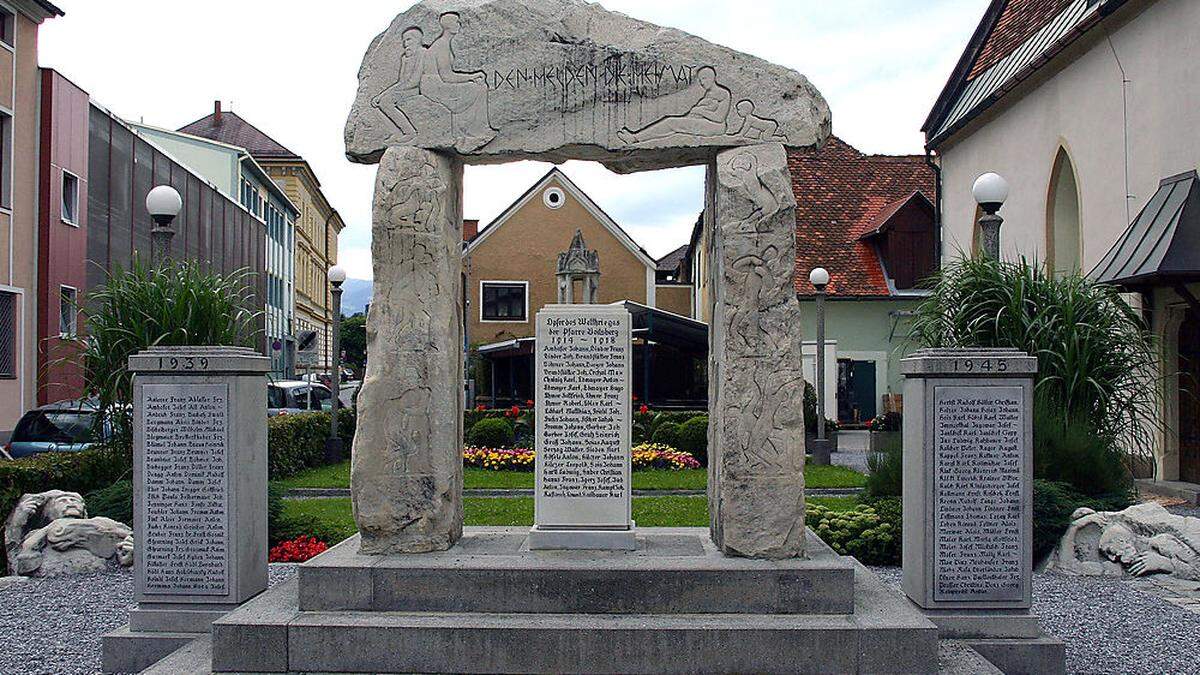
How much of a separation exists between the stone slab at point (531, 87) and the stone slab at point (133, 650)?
10.6ft

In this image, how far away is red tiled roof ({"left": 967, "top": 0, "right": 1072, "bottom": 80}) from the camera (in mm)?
20438

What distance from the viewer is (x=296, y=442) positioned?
18.0 metres

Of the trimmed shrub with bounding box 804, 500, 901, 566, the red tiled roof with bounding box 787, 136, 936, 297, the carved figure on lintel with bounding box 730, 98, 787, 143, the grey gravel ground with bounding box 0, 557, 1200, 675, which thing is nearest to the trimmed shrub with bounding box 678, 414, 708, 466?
the trimmed shrub with bounding box 804, 500, 901, 566

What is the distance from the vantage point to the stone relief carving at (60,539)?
30.5 feet

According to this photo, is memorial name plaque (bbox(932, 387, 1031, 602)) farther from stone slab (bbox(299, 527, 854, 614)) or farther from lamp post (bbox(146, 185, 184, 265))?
lamp post (bbox(146, 185, 184, 265))

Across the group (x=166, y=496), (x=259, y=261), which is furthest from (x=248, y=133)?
(x=166, y=496)

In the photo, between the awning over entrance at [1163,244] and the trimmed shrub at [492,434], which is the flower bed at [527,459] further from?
the awning over entrance at [1163,244]

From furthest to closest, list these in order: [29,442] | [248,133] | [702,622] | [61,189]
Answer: [248,133] → [61,189] → [29,442] → [702,622]

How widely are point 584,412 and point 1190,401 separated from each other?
36.4 feet

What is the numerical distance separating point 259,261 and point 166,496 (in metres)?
36.3

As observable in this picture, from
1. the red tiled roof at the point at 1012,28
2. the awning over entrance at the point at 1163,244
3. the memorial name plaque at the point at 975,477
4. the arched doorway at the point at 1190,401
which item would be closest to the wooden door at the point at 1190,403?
the arched doorway at the point at 1190,401

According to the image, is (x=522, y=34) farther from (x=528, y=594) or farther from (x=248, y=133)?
(x=248, y=133)

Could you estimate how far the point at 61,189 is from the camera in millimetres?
21359

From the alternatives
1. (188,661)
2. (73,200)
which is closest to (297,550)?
(188,661)
